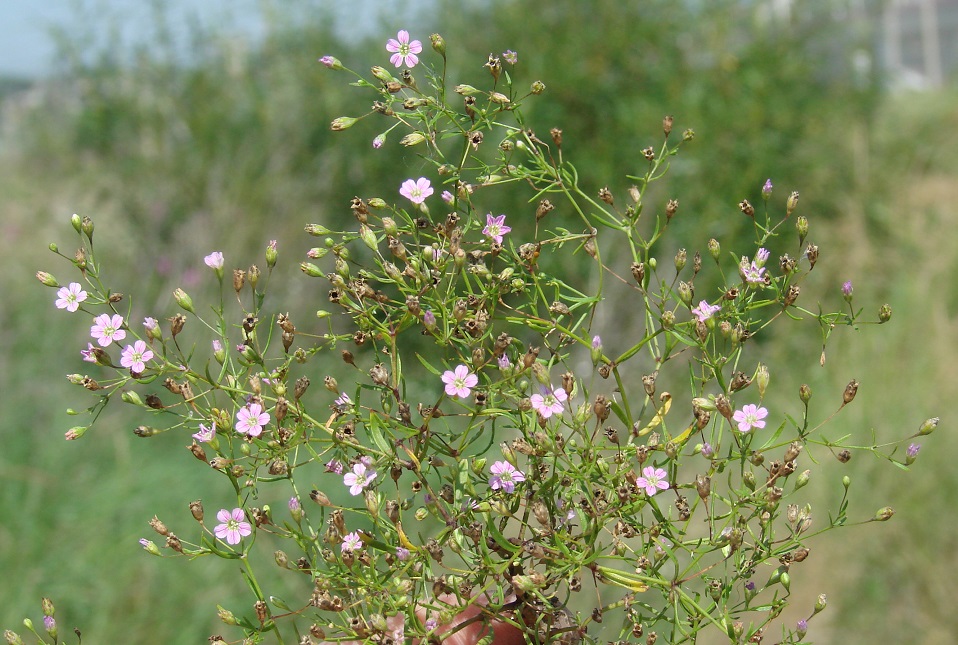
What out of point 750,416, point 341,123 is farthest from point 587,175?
point 750,416

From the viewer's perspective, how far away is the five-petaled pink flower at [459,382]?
1040 millimetres

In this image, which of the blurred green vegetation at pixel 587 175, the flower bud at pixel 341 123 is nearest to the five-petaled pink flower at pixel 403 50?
the flower bud at pixel 341 123

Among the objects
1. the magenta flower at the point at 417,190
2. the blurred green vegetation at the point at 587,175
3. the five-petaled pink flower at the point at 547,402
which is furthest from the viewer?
the blurred green vegetation at the point at 587,175

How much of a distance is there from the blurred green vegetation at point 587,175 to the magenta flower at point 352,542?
141 inches

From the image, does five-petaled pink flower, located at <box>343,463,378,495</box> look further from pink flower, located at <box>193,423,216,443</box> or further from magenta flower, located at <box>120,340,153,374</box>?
magenta flower, located at <box>120,340,153,374</box>

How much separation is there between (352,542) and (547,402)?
0.27 meters

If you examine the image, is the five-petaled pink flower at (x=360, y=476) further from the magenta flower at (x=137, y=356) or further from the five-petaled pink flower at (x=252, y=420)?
the magenta flower at (x=137, y=356)

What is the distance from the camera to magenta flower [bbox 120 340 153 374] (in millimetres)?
1087

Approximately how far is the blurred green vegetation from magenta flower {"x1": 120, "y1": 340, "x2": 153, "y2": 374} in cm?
350

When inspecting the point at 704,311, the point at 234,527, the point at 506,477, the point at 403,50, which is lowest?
the point at 234,527

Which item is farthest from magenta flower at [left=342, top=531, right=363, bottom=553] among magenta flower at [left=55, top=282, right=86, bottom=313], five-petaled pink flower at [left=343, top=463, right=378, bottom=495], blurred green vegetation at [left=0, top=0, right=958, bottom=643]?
blurred green vegetation at [left=0, top=0, right=958, bottom=643]

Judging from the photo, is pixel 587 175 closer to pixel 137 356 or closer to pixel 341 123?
pixel 341 123

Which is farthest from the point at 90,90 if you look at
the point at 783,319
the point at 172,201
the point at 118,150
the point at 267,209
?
the point at 783,319

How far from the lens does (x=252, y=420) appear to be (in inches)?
41.6
